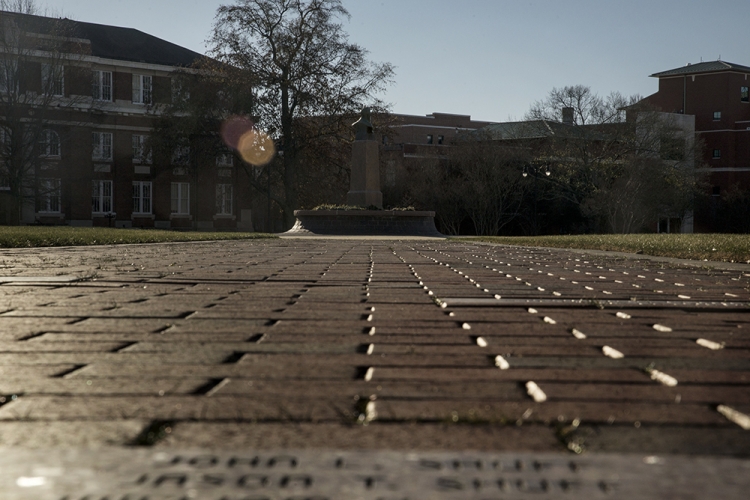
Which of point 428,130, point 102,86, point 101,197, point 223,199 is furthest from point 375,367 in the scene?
point 428,130

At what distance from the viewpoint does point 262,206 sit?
5834cm

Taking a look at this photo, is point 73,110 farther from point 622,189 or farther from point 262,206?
point 622,189

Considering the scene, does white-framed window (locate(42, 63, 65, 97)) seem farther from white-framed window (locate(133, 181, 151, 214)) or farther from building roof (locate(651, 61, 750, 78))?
building roof (locate(651, 61, 750, 78))

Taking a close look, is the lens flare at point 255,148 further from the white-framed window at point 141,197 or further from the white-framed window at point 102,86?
the white-framed window at point 102,86

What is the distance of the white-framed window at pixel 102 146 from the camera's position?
5384 cm

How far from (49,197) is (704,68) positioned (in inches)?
2415

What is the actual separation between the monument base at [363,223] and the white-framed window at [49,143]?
1999 centimetres

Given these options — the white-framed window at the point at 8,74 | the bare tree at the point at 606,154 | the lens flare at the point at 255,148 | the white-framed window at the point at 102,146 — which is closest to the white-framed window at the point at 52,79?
the white-framed window at the point at 8,74

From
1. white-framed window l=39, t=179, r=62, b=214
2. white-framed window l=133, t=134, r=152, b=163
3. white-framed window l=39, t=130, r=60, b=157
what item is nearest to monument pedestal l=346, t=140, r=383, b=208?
white-framed window l=39, t=130, r=60, b=157

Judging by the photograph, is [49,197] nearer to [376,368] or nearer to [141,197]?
[141,197]

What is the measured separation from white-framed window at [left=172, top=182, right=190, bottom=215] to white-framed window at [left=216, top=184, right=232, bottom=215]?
2.15m

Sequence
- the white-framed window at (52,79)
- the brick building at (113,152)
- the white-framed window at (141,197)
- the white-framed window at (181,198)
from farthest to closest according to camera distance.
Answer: the white-framed window at (181,198), the white-framed window at (141,197), the brick building at (113,152), the white-framed window at (52,79)

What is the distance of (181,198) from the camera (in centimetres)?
5622

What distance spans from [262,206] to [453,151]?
48.8ft
